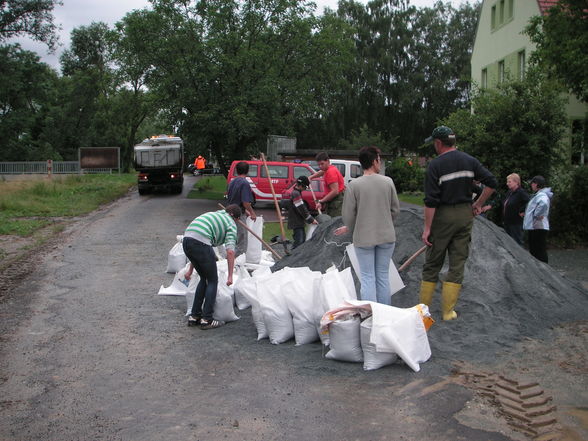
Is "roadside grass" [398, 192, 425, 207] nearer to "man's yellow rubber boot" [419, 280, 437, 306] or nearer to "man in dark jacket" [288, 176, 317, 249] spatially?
"man in dark jacket" [288, 176, 317, 249]

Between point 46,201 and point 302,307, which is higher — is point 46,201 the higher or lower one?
the lower one

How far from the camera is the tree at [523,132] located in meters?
14.8

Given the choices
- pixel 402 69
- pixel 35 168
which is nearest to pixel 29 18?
pixel 35 168

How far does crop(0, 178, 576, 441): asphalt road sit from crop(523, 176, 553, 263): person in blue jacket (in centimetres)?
512

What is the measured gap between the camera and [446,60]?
161 feet

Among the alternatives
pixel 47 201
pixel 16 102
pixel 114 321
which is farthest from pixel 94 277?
pixel 16 102

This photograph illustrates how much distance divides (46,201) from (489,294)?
21495mm

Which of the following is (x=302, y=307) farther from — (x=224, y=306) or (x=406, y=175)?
(x=406, y=175)

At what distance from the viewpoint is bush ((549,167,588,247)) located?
14.2 m

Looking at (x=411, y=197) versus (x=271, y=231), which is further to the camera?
(x=411, y=197)

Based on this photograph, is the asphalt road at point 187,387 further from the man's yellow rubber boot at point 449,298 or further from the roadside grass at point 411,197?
the roadside grass at point 411,197

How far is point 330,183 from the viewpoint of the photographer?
32.9ft

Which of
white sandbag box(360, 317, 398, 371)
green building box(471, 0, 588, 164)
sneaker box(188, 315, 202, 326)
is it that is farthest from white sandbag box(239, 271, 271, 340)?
green building box(471, 0, 588, 164)

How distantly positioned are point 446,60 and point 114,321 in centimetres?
4622
